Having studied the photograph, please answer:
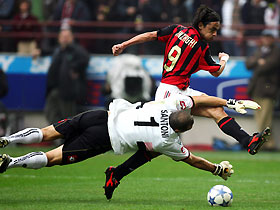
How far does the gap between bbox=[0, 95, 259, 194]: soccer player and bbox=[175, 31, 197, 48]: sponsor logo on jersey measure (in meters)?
1.22

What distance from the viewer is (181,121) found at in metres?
8.11

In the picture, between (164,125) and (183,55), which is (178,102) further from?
(183,55)

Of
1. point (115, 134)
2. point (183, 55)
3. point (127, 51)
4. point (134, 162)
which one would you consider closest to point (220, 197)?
point (134, 162)

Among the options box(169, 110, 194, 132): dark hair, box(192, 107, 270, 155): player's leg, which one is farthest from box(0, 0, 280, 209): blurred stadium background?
box(169, 110, 194, 132): dark hair

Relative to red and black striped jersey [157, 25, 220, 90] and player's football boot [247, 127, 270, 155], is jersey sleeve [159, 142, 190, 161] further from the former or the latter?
red and black striped jersey [157, 25, 220, 90]

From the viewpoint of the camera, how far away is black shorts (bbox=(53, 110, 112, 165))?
852 cm

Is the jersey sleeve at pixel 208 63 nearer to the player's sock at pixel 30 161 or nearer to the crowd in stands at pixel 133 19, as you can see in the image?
the player's sock at pixel 30 161

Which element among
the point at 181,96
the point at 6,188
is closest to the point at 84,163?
the point at 6,188

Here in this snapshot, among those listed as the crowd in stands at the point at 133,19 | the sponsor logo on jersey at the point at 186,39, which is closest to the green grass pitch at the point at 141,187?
the sponsor logo on jersey at the point at 186,39

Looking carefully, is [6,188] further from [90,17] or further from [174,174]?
[90,17]

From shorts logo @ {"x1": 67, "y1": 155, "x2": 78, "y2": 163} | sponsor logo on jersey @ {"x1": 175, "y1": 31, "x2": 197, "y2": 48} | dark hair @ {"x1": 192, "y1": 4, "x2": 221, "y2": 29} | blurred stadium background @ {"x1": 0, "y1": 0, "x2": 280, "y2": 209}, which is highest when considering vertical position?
dark hair @ {"x1": 192, "y1": 4, "x2": 221, "y2": 29}

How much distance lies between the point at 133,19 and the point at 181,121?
1021 centimetres

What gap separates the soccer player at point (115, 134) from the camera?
27.1 feet

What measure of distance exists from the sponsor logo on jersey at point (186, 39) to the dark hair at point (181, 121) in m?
1.88
